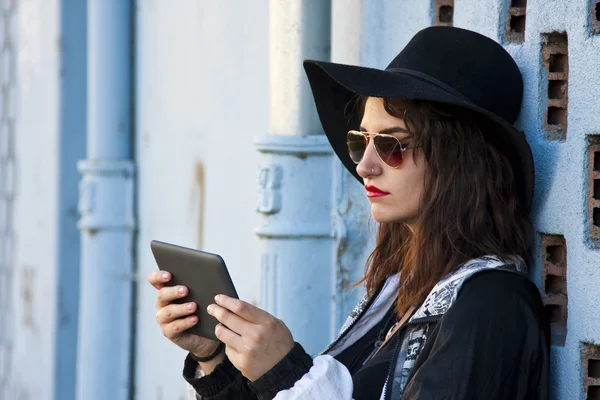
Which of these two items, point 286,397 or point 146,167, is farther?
point 146,167

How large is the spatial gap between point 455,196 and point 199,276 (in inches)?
24.1

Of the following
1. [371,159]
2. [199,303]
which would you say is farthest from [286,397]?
[371,159]

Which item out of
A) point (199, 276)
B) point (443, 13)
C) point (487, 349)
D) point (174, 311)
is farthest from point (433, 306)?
point (443, 13)

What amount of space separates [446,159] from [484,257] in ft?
0.75

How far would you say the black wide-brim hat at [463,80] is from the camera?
2180 mm

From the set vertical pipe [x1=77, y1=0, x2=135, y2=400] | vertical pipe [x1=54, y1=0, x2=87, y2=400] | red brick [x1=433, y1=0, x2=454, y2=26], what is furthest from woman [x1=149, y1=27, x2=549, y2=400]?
vertical pipe [x1=54, y1=0, x2=87, y2=400]

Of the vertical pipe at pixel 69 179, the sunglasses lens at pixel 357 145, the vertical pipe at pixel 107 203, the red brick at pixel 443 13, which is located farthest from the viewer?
the vertical pipe at pixel 69 179

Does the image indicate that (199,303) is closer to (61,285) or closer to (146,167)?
(146,167)

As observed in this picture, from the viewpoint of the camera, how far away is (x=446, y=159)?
2.21 metres

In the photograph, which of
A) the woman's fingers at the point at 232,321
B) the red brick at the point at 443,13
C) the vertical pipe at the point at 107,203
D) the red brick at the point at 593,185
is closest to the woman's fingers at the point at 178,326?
the woman's fingers at the point at 232,321

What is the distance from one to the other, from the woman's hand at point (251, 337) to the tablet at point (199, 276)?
0.07 metres

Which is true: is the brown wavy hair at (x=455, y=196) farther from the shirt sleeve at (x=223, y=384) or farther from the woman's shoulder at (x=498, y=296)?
the shirt sleeve at (x=223, y=384)

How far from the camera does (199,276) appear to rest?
2.34m

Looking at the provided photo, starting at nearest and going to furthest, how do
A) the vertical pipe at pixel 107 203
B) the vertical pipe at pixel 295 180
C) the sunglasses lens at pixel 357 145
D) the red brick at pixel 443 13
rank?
the sunglasses lens at pixel 357 145
the red brick at pixel 443 13
the vertical pipe at pixel 295 180
the vertical pipe at pixel 107 203
